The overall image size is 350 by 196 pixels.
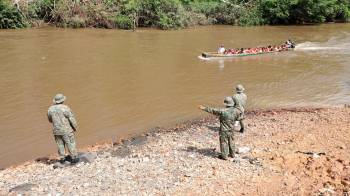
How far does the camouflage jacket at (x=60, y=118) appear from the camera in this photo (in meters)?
11.6

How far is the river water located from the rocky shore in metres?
2.38

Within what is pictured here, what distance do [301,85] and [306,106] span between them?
394 cm

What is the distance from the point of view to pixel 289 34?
3941 cm

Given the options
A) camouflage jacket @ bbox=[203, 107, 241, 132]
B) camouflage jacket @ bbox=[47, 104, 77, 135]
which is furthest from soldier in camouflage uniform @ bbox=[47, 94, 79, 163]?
camouflage jacket @ bbox=[203, 107, 241, 132]

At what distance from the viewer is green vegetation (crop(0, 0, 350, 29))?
41.2 meters

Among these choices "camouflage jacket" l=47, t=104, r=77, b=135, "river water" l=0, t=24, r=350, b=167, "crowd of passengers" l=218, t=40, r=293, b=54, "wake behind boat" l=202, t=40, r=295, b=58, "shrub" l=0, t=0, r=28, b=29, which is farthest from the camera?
"shrub" l=0, t=0, r=28, b=29

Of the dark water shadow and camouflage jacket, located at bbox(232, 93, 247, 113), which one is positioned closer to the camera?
the dark water shadow

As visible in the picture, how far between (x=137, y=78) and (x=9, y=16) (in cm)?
2107

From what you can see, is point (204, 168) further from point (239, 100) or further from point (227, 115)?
point (239, 100)

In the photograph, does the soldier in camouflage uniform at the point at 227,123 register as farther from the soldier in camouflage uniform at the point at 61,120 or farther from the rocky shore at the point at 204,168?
the soldier in camouflage uniform at the point at 61,120

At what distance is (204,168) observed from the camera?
Answer: 11.5 m

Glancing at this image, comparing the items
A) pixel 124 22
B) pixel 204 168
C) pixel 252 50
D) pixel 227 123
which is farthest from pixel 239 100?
pixel 124 22

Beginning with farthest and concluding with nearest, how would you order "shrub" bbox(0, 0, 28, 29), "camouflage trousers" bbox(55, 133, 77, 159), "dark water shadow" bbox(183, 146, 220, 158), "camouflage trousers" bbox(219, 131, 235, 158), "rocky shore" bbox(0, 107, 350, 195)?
"shrub" bbox(0, 0, 28, 29), "dark water shadow" bbox(183, 146, 220, 158), "camouflage trousers" bbox(219, 131, 235, 158), "camouflage trousers" bbox(55, 133, 77, 159), "rocky shore" bbox(0, 107, 350, 195)

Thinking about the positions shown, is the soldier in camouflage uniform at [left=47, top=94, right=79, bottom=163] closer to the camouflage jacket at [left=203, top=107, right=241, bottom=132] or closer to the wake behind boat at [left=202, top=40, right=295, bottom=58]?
the camouflage jacket at [left=203, top=107, right=241, bottom=132]
